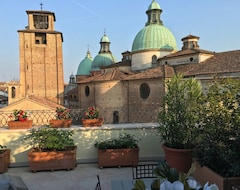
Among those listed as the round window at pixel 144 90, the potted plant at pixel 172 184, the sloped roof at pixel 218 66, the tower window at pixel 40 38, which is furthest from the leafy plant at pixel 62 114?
the tower window at pixel 40 38

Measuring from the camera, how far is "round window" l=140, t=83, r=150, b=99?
21062mm

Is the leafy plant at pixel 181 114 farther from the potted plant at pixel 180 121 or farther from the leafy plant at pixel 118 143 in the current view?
the leafy plant at pixel 118 143

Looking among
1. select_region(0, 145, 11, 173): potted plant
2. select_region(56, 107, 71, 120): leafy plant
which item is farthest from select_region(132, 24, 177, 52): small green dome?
select_region(0, 145, 11, 173): potted plant

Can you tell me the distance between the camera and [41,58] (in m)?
32.9

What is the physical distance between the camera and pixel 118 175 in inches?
208

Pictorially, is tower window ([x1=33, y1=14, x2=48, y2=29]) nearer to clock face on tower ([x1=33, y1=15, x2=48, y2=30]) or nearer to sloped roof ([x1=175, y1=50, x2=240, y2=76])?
clock face on tower ([x1=33, y1=15, x2=48, y2=30])

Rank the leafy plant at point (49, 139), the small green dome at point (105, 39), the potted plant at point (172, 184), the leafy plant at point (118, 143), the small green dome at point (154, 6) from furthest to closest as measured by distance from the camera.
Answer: the small green dome at point (105, 39) → the small green dome at point (154, 6) → the leafy plant at point (118, 143) → the leafy plant at point (49, 139) → the potted plant at point (172, 184)

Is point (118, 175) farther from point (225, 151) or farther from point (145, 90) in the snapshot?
point (145, 90)

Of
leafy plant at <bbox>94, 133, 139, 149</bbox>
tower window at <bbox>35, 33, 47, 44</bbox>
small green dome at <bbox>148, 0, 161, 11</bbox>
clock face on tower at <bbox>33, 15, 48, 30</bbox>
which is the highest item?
small green dome at <bbox>148, 0, 161, 11</bbox>

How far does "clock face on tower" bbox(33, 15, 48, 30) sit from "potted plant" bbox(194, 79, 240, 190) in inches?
1269

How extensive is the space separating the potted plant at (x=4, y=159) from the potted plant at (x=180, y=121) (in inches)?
146

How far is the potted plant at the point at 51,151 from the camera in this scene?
17.5 feet

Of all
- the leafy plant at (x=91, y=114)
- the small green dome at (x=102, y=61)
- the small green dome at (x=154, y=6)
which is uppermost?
the small green dome at (x=154, y=6)

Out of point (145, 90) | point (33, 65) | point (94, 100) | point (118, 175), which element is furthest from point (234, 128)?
point (33, 65)
